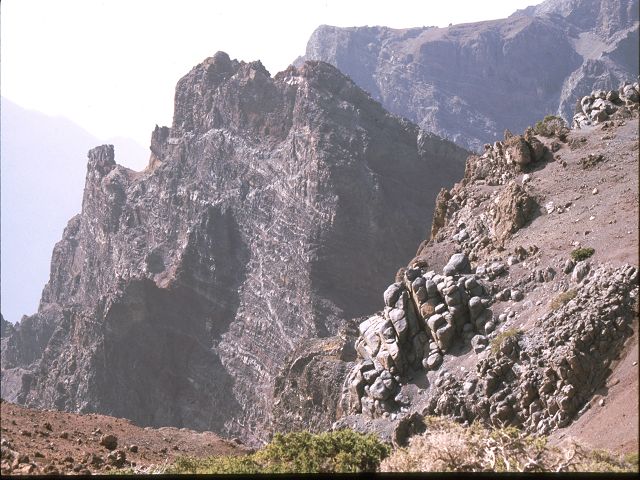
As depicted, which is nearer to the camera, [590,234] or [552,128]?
[590,234]

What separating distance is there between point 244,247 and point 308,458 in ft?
254

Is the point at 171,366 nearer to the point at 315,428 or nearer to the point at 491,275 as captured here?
the point at 315,428

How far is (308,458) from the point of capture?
22531mm

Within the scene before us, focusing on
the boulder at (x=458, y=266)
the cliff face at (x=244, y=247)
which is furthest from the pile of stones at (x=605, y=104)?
the cliff face at (x=244, y=247)

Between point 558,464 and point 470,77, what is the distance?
18375 centimetres

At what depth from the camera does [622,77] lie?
153500 mm

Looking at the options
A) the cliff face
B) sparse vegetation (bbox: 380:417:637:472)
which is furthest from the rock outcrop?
the cliff face

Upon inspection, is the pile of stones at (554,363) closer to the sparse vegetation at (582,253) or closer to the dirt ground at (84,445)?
the sparse vegetation at (582,253)

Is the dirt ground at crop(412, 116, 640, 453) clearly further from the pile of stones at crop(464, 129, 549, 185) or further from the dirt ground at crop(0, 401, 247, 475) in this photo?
the dirt ground at crop(0, 401, 247, 475)

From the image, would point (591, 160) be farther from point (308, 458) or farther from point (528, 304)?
point (308, 458)

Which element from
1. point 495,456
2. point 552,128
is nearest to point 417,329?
point 552,128

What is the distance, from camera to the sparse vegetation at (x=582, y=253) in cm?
3023

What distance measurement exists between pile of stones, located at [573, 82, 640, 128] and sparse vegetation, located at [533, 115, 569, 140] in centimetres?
124

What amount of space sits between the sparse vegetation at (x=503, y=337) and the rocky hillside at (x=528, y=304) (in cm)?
11
